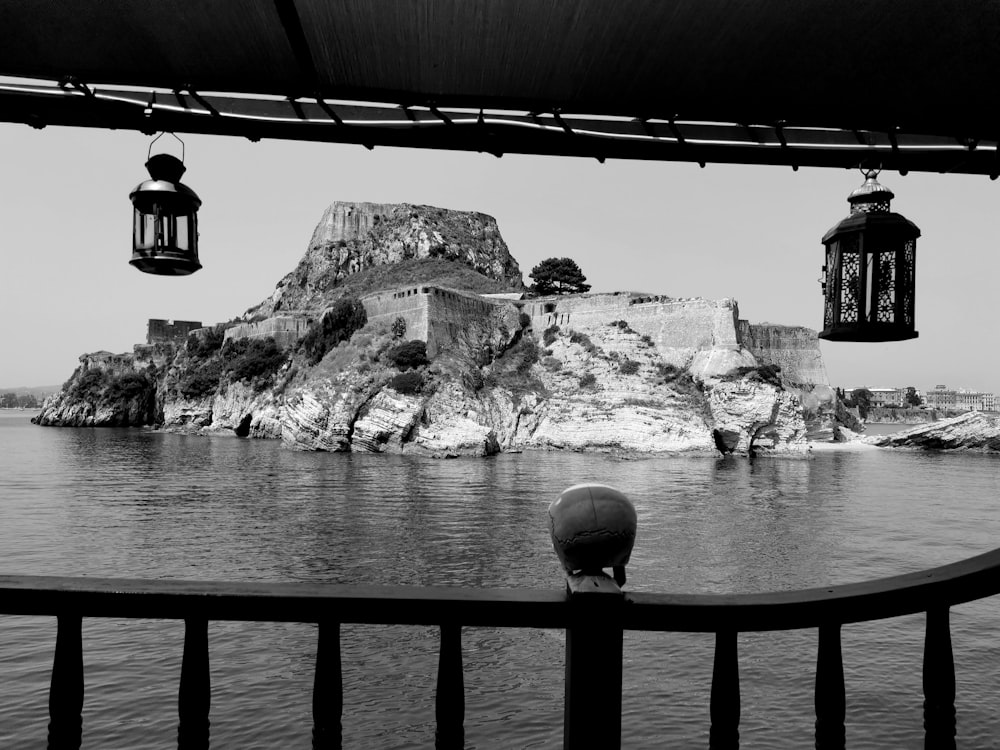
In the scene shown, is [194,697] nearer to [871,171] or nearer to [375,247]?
[871,171]

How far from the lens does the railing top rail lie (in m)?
2.68

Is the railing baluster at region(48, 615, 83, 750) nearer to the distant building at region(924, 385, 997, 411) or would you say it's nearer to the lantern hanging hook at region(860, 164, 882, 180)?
the lantern hanging hook at region(860, 164, 882, 180)

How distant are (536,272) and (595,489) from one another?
80.8 meters

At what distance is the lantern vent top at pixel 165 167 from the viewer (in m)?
4.53

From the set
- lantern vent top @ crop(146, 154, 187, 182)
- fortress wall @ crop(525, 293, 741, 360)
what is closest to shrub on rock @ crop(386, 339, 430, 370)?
fortress wall @ crop(525, 293, 741, 360)

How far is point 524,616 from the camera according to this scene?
8.77 ft

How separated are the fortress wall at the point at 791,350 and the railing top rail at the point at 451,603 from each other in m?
76.1

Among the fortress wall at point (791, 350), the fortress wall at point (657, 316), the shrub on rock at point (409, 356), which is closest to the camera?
the shrub on rock at point (409, 356)

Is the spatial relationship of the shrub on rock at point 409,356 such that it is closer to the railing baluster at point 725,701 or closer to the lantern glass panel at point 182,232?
the lantern glass panel at point 182,232

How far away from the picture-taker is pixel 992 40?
3348 mm

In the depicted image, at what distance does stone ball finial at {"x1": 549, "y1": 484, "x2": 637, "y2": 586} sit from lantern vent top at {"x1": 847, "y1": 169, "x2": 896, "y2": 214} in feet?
8.46

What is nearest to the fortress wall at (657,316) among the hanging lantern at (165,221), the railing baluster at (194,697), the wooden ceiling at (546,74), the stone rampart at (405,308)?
the stone rampart at (405,308)

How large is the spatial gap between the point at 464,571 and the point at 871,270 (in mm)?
14296

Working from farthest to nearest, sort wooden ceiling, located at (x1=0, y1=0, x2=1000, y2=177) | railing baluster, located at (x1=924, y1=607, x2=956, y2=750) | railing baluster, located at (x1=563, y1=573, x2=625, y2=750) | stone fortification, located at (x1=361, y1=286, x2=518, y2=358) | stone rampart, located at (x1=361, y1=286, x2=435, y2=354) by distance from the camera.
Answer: stone rampart, located at (x1=361, y1=286, x2=435, y2=354) → stone fortification, located at (x1=361, y1=286, x2=518, y2=358) → wooden ceiling, located at (x1=0, y1=0, x2=1000, y2=177) → railing baluster, located at (x1=924, y1=607, x2=956, y2=750) → railing baluster, located at (x1=563, y1=573, x2=625, y2=750)
